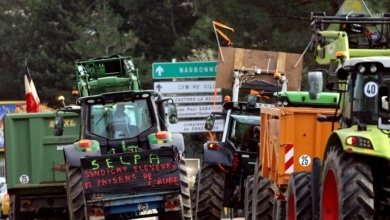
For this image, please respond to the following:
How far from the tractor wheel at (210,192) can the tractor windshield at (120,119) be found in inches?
95.1

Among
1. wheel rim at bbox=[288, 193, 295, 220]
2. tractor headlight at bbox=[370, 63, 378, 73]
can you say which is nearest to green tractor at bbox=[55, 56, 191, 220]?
wheel rim at bbox=[288, 193, 295, 220]

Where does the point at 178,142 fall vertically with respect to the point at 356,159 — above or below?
below

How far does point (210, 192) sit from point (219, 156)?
68cm

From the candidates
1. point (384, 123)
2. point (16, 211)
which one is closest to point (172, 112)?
point (16, 211)

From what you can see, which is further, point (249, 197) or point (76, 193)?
point (249, 197)

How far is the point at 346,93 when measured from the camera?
40.9 feet

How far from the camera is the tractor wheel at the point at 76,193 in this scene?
18047mm

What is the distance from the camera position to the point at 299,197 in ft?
43.8

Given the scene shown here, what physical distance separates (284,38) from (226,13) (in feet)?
7.07

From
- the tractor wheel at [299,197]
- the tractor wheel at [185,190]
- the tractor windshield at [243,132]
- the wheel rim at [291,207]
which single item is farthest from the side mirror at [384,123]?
the tractor windshield at [243,132]

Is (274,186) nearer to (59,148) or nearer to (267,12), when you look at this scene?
(59,148)

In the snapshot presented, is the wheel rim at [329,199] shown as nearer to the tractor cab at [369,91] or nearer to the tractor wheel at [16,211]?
the tractor cab at [369,91]

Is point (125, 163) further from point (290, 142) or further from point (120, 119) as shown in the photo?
point (290, 142)

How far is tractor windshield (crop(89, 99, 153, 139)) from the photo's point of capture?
62.3ft
